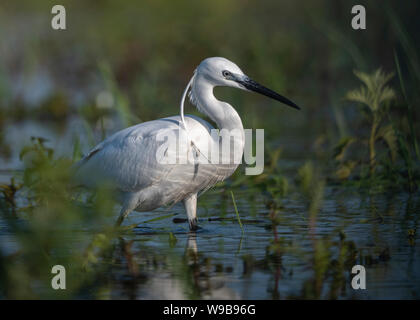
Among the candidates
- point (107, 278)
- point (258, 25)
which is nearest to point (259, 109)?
point (258, 25)

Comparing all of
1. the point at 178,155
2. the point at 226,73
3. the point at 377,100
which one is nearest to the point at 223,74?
the point at 226,73

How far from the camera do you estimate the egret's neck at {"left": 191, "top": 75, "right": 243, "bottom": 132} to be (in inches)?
256

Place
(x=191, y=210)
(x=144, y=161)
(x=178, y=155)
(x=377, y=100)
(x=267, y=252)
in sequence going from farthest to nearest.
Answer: (x=377, y=100) → (x=191, y=210) → (x=144, y=161) → (x=178, y=155) → (x=267, y=252)

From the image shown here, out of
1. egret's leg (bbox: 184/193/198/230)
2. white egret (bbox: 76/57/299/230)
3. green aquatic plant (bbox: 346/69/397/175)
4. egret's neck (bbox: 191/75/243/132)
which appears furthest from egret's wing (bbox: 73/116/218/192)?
green aquatic plant (bbox: 346/69/397/175)

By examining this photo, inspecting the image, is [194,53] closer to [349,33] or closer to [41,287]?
[349,33]

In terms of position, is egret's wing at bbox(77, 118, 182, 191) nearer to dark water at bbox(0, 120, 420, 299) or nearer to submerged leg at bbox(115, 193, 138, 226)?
submerged leg at bbox(115, 193, 138, 226)

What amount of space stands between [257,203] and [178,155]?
173cm

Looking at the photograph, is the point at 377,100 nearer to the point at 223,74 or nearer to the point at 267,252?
the point at 223,74

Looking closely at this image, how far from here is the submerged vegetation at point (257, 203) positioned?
16.1ft

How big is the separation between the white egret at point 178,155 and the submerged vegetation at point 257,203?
0.27m

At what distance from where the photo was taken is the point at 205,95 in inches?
261

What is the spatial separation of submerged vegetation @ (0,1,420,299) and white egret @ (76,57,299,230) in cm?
27

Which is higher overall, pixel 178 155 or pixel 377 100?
pixel 377 100

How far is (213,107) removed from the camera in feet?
21.5
